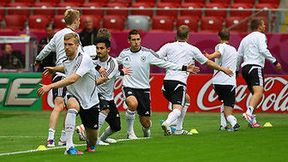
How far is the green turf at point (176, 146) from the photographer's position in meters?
13.3

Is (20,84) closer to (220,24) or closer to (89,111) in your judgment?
(220,24)

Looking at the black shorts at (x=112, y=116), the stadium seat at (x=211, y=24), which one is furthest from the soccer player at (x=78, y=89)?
the stadium seat at (x=211, y=24)

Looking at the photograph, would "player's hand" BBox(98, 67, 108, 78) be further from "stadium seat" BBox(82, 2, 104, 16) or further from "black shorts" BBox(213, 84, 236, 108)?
"stadium seat" BBox(82, 2, 104, 16)

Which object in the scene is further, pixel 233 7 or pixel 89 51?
pixel 233 7

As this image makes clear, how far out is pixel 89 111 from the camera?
545 inches

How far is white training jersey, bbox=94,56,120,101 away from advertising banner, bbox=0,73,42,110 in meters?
9.00

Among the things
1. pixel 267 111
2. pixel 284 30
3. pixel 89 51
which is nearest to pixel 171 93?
pixel 89 51

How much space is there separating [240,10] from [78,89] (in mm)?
14073

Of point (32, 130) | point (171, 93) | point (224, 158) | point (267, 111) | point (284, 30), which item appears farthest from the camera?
point (284, 30)

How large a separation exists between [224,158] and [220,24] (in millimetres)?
14593

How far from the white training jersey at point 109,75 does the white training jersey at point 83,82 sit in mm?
1899

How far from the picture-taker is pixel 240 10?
27234 mm

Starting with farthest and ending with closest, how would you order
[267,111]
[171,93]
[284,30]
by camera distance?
[284,30], [267,111], [171,93]

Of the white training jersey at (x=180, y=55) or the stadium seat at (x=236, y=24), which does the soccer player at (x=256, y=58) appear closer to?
the white training jersey at (x=180, y=55)
